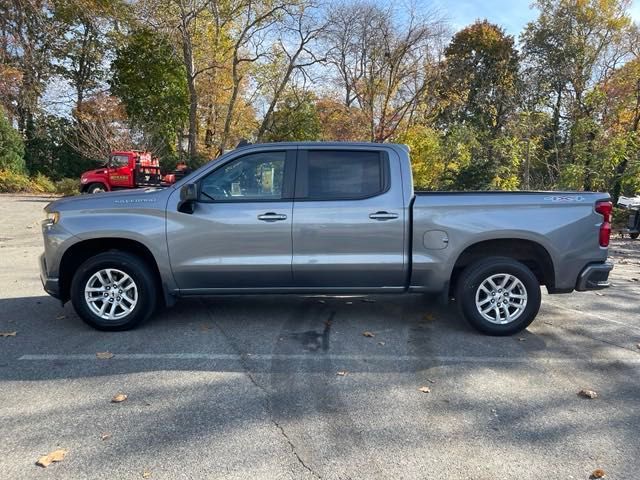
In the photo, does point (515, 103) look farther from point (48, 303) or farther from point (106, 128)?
point (48, 303)

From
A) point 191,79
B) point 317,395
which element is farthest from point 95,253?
point 191,79

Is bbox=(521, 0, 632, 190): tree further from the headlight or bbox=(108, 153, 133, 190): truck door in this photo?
the headlight

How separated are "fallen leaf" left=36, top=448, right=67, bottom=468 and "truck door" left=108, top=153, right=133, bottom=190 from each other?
21.6 m

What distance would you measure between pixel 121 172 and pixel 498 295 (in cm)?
2114

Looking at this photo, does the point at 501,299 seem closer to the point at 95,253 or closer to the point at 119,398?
the point at 119,398

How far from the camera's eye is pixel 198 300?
6.39 meters

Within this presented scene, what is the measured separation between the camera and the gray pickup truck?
501cm

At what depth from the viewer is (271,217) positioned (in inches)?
197

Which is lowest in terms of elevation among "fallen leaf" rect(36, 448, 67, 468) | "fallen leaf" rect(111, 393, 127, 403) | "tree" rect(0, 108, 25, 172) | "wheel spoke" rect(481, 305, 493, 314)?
"fallen leaf" rect(36, 448, 67, 468)

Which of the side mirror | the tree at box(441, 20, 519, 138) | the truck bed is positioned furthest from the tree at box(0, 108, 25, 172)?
the truck bed

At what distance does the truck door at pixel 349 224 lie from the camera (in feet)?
16.4

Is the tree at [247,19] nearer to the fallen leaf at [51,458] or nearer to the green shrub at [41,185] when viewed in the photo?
the green shrub at [41,185]

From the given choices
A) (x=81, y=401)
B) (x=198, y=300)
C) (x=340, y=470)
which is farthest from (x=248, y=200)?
(x=340, y=470)

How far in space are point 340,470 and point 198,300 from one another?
3.94 metres
